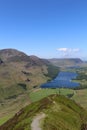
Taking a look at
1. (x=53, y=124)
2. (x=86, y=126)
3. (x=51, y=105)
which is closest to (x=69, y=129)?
(x=53, y=124)

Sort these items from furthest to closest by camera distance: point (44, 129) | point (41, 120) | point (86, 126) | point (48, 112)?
1. point (48, 112)
2. point (86, 126)
3. point (41, 120)
4. point (44, 129)

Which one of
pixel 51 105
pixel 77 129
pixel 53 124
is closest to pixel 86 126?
pixel 77 129

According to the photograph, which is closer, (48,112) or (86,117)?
(48,112)

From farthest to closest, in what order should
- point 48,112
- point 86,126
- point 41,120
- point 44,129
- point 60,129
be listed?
point 48,112 → point 86,126 → point 41,120 → point 60,129 → point 44,129

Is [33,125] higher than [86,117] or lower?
higher

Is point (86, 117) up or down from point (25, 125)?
down

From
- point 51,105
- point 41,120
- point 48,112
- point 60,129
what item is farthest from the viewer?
point 51,105

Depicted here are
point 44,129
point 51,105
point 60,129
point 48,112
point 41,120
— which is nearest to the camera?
point 44,129

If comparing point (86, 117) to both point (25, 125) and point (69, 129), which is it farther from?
point (25, 125)

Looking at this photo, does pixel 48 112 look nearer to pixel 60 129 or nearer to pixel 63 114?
pixel 63 114
